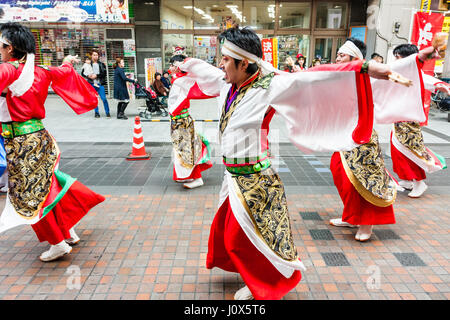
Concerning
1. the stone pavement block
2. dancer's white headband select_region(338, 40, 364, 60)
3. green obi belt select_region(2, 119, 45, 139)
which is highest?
dancer's white headband select_region(338, 40, 364, 60)

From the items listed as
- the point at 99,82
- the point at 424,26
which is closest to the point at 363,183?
the point at 424,26

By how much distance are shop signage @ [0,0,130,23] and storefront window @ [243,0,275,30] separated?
4434 mm

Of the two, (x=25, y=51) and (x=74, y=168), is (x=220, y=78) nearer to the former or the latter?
(x=25, y=51)

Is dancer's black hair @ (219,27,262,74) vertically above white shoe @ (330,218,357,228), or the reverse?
dancer's black hair @ (219,27,262,74)

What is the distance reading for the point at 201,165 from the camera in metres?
4.97

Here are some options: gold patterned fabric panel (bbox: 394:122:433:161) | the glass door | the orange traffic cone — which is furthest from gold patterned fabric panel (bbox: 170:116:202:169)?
the glass door

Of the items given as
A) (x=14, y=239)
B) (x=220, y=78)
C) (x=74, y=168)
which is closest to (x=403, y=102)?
(x=220, y=78)

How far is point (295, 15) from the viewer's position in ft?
44.1

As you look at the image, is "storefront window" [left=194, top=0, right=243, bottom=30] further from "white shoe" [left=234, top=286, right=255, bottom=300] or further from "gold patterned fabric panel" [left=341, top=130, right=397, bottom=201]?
"white shoe" [left=234, top=286, right=255, bottom=300]

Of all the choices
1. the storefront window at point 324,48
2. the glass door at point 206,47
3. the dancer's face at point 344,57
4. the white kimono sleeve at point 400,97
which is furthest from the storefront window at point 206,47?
the white kimono sleeve at point 400,97

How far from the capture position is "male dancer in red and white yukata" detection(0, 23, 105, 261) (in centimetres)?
271

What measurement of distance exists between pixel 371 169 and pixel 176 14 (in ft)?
39.5

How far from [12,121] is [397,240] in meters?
3.57

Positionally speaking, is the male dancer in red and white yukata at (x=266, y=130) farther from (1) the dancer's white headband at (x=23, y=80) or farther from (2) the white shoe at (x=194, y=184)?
(2) the white shoe at (x=194, y=184)
